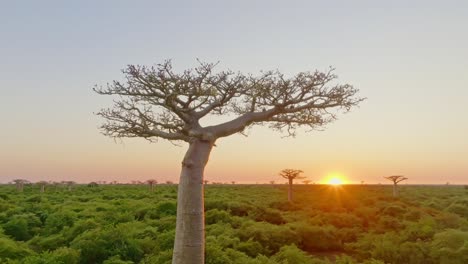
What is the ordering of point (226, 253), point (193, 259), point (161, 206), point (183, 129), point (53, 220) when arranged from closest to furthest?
point (193, 259)
point (183, 129)
point (226, 253)
point (53, 220)
point (161, 206)

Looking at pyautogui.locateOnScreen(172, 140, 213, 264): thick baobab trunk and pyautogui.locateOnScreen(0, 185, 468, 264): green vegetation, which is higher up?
pyautogui.locateOnScreen(172, 140, 213, 264): thick baobab trunk

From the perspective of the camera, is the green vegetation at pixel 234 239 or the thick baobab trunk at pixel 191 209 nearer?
the thick baobab trunk at pixel 191 209

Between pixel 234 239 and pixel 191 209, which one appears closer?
pixel 191 209

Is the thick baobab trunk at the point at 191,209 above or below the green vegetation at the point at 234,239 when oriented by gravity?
above

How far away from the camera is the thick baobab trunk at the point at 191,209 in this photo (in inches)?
267

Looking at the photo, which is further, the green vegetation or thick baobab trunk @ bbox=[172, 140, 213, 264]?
the green vegetation

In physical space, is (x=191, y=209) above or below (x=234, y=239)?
above

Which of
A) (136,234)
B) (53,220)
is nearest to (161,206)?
(53,220)

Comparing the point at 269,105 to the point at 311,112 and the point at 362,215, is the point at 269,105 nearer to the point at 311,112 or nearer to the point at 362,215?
the point at 311,112

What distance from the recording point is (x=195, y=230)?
6.84 meters

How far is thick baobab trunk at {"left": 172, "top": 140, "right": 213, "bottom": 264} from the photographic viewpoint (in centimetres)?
678

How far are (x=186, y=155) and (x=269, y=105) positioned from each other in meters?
1.68

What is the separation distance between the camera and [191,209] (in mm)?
6895

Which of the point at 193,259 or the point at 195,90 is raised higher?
the point at 195,90
